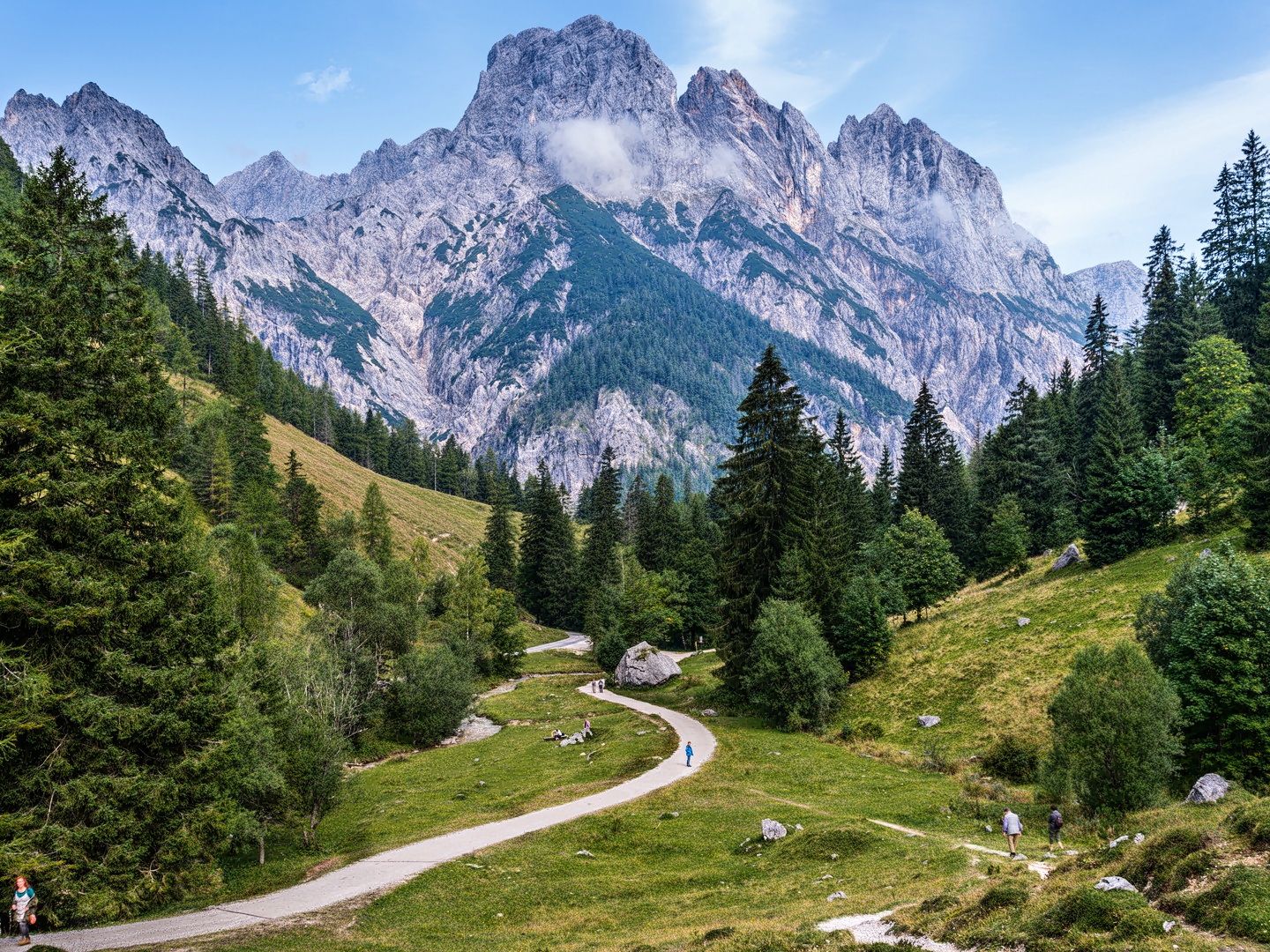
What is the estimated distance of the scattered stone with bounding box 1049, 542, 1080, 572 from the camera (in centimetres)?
6481

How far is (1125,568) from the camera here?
185 feet

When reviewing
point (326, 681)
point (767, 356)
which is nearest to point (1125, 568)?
point (767, 356)

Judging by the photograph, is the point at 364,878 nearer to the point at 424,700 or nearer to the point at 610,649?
the point at 424,700

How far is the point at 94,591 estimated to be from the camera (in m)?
23.8

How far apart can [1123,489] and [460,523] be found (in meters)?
120

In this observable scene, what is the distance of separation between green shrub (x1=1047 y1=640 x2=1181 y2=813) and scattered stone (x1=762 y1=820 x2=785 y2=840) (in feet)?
37.6

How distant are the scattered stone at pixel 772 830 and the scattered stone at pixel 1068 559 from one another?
50479mm

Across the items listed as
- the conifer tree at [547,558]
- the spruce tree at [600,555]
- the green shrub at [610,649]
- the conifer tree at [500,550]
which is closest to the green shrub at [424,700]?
the green shrub at [610,649]

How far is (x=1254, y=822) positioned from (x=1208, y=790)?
1446 cm

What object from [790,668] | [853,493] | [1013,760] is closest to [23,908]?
[1013,760]

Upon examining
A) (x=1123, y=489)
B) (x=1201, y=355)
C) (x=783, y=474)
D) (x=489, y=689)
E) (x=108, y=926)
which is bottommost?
(x=489, y=689)

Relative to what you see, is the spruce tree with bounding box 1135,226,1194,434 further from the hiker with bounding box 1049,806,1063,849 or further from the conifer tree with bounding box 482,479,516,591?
the conifer tree with bounding box 482,479,516,591

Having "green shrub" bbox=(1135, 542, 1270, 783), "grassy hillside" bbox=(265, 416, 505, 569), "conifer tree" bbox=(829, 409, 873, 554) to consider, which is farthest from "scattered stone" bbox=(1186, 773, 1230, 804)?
"grassy hillside" bbox=(265, 416, 505, 569)

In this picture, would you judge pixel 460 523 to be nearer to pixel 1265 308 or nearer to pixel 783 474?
pixel 783 474
